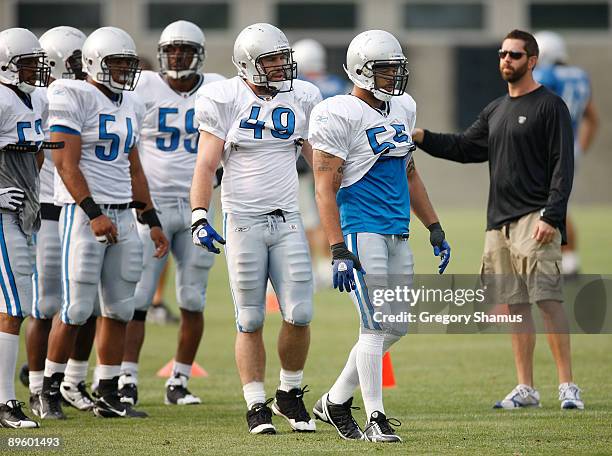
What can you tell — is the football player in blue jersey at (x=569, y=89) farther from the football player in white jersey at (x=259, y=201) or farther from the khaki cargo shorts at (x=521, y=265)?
the football player in white jersey at (x=259, y=201)

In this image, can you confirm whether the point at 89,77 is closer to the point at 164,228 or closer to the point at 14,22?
the point at 164,228

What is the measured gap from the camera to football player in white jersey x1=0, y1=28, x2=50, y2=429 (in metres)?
6.20

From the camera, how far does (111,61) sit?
6.68 metres

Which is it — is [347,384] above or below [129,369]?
above

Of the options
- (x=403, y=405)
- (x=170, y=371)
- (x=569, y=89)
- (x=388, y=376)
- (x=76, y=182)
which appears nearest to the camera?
(x=76, y=182)

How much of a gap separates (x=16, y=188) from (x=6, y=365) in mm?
858

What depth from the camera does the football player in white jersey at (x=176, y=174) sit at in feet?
24.0

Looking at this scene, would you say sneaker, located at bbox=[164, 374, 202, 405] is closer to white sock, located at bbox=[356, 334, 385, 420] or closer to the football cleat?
the football cleat

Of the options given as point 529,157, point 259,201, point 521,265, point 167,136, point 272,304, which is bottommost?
point 272,304

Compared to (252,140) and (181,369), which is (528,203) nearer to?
(252,140)

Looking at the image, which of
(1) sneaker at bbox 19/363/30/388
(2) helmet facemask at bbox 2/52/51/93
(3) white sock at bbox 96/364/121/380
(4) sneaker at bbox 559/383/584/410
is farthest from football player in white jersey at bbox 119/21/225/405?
(4) sneaker at bbox 559/383/584/410

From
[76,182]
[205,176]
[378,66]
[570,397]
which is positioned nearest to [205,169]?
[205,176]

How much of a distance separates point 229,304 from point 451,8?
14.2m

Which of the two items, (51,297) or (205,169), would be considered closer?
(205,169)
